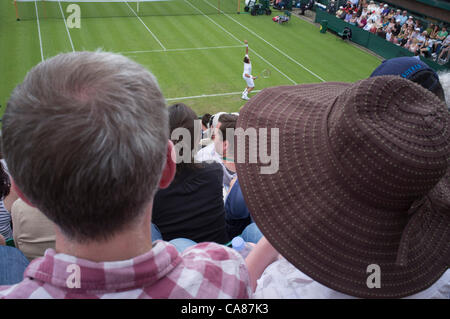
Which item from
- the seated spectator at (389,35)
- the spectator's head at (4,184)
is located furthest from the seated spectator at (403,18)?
the spectator's head at (4,184)

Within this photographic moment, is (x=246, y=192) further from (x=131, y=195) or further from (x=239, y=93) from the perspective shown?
(x=239, y=93)

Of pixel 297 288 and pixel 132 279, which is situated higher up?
pixel 132 279

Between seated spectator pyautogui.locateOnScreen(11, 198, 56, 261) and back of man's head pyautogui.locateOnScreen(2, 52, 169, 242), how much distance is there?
212 centimetres

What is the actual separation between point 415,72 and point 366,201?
1925mm

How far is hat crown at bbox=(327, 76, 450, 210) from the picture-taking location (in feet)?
4.45

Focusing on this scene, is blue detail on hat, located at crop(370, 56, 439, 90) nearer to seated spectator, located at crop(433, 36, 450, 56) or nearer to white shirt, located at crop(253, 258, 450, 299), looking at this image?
white shirt, located at crop(253, 258, 450, 299)

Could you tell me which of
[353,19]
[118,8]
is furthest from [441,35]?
[118,8]

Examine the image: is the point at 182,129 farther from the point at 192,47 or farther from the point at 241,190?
the point at 192,47

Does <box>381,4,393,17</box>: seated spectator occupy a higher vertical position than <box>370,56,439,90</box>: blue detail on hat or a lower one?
higher

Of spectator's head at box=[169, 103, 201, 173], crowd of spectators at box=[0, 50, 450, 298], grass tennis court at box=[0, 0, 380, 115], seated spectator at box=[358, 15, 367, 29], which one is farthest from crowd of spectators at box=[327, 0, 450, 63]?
crowd of spectators at box=[0, 50, 450, 298]

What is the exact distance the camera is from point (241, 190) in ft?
5.35

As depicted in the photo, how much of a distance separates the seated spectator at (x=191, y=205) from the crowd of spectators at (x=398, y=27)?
16.3 meters

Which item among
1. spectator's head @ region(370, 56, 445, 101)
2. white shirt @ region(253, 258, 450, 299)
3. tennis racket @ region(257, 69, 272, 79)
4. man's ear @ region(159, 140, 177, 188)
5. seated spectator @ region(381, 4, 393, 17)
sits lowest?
tennis racket @ region(257, 69, 272, 79)
